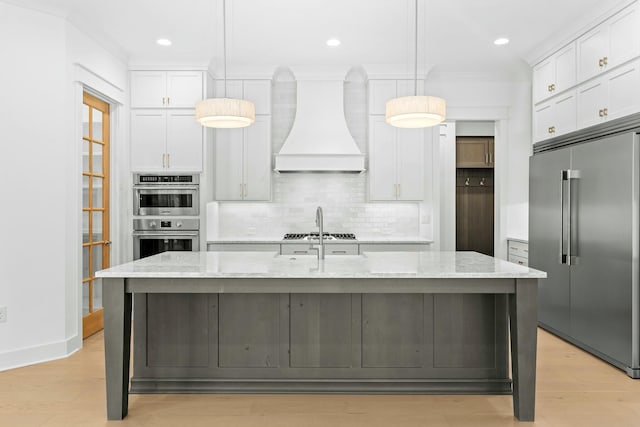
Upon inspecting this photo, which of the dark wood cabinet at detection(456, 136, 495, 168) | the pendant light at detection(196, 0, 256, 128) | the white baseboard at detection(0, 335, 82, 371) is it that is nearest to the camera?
the pendant light at detection(196, 0, 256, 128)

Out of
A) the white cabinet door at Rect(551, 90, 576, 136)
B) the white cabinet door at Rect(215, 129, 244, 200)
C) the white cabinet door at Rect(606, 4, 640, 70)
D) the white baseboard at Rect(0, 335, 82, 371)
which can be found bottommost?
the white baseboard at Rect(0, 335, 82, 371)

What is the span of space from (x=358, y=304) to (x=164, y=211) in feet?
9.67

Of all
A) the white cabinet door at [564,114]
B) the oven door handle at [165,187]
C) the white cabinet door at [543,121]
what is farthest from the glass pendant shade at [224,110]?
the white cabinet door at [543,121]

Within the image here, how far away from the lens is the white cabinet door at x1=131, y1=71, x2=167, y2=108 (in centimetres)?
512

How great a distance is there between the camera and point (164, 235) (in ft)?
16.7

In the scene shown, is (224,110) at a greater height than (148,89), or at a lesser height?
lesser

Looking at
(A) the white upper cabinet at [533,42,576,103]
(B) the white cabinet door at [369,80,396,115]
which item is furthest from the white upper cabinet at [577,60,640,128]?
(B) the white cabinet door at [369,80,396,115]

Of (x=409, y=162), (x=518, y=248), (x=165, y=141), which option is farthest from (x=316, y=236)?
(x=518, y=248)

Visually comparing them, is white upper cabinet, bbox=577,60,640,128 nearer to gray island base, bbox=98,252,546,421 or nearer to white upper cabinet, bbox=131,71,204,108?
gray island base, bbox=98,252,546,421

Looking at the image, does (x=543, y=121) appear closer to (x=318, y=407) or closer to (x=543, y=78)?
(x=543, y=78)

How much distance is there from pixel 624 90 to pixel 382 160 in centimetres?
247

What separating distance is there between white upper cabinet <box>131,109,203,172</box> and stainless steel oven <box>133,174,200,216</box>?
0.41ft

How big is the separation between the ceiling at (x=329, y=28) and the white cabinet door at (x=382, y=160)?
2.46 ft

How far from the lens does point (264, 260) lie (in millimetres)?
3051
